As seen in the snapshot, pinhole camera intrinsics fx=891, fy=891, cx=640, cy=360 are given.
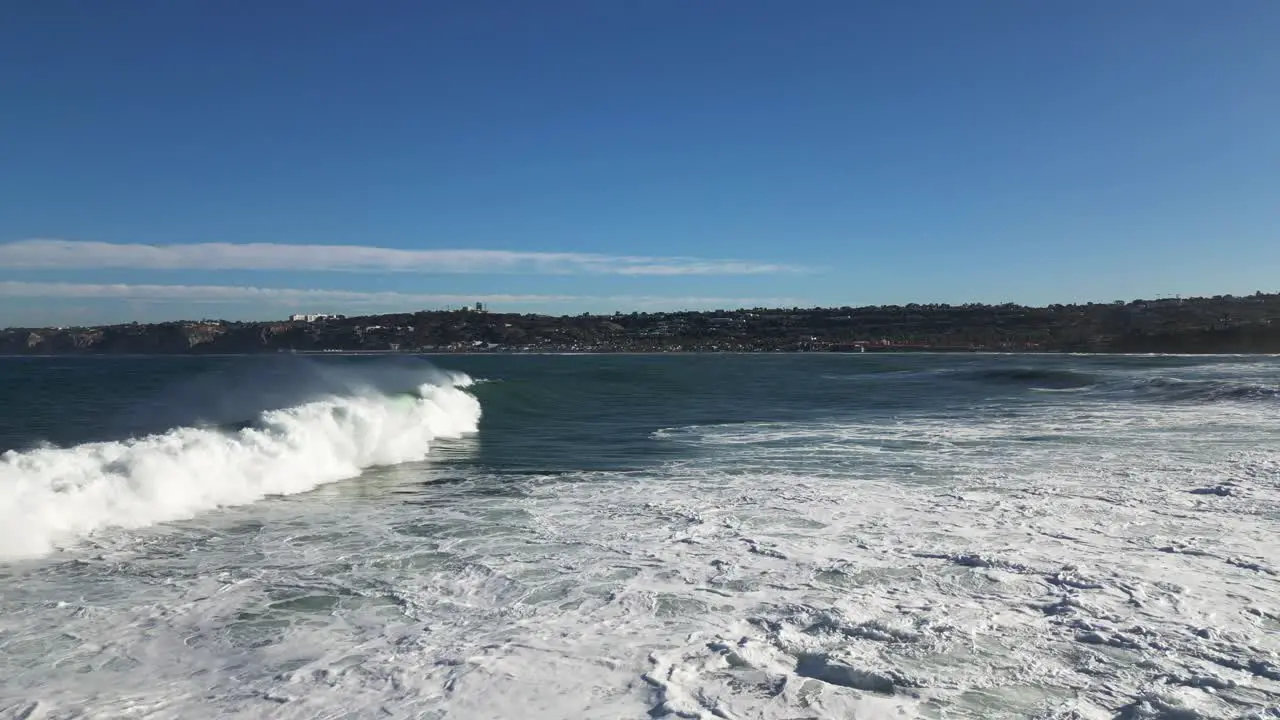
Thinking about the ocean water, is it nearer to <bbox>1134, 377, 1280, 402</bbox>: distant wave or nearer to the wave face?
the wave face

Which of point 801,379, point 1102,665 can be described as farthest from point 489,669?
point 801,379

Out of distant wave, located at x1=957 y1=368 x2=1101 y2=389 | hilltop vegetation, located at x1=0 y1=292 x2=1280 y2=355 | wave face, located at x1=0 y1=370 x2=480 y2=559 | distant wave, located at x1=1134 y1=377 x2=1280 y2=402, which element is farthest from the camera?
hilltop vegetation, located at x1=0 y1=292 x2=1280 y2=355

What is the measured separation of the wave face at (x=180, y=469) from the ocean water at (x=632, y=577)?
0.15ft

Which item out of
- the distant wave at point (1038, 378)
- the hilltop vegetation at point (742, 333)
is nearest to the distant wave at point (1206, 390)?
the distant wave at point (1038, 378)

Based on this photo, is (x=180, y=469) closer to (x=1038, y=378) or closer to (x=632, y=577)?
(x=632, y=577)

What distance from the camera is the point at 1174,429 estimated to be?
1864 centimetres

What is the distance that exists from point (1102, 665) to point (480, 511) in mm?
7008

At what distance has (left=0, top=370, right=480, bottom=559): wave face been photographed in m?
9.12

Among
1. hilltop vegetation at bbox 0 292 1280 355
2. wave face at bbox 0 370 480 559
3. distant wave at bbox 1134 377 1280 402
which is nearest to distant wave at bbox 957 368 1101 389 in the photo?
distant wave at bbox 1134 377 1280 402

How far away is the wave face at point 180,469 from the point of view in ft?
29.9

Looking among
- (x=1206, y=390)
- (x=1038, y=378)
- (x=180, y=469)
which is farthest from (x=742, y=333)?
(x=180, y=469)

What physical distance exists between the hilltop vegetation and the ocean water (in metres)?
79.2

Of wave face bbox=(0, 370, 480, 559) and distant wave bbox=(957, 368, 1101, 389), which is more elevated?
wave face bbox=(0, 370, 480, 559)

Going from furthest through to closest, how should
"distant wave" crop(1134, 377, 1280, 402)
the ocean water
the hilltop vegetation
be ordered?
the hilltop vegetation
"distant wave" crop(1134, 377, 1280, 402)
the ocean water
